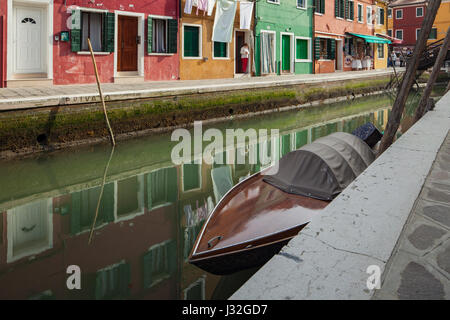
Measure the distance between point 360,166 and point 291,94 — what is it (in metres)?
11.6

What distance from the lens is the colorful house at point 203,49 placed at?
1501cm

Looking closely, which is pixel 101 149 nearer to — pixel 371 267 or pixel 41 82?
pixel 41 82

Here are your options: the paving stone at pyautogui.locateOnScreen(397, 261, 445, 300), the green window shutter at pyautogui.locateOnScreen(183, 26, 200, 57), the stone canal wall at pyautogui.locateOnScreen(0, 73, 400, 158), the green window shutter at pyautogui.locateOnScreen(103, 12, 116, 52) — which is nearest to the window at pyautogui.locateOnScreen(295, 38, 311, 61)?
the stone canal wall at pyautogui.locateOnScreen(0, 73, 400, 158)

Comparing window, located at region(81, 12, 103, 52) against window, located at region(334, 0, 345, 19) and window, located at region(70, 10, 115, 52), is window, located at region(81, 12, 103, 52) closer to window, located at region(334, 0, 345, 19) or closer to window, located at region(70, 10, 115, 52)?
window, located at region(70, 10, 115, 52)

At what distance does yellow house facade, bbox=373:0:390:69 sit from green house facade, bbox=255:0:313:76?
31.7 ft

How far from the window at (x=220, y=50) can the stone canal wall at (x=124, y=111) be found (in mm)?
2838

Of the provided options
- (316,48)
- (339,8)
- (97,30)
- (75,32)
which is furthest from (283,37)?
(75,32)

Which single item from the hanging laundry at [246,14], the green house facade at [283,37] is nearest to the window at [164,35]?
the hanging laundry at [246,14]

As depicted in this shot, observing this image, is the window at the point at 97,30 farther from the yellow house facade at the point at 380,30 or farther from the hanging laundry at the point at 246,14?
the yellow house facade at the point at 380,30

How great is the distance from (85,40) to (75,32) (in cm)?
50

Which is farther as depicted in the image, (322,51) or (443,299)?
(322,51)

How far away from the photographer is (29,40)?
11203 millimetres
